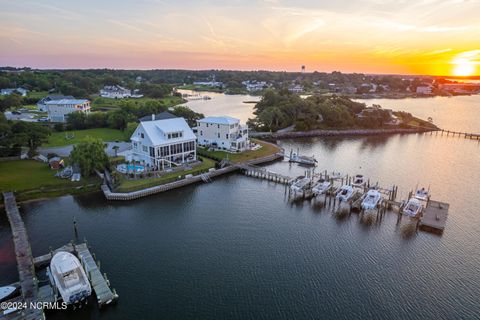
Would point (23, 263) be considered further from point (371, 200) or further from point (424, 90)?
point (424, 90)

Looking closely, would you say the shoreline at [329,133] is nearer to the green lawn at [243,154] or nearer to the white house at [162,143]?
the green lawn at [243,154]

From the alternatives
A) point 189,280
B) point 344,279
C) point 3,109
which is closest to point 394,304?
point 344,279

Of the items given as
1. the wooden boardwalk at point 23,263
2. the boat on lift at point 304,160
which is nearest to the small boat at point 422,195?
the boat on lift at point 304,160

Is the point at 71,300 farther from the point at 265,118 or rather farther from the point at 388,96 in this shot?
the point at 388,96

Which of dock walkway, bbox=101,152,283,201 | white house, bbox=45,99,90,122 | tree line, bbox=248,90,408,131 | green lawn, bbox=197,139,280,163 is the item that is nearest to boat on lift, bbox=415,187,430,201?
dock walkway, bbox=101,152,283,201

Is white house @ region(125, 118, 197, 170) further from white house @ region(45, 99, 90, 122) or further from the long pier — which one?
the long pier
